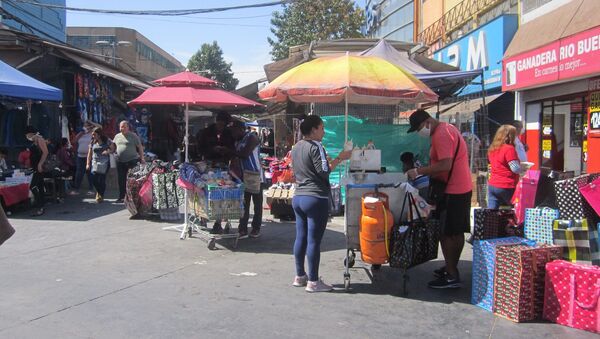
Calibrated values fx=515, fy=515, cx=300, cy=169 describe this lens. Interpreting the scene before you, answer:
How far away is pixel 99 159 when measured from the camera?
1111cm

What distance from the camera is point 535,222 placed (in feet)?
16.2

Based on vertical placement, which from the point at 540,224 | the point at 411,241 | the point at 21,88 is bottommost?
the point at 411,241

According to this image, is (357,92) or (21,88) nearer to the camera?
(357,92)

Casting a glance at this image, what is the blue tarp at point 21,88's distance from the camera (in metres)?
9.51

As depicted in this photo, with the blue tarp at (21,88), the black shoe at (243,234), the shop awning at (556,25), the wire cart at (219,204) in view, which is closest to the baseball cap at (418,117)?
the wire cart at (219,204)

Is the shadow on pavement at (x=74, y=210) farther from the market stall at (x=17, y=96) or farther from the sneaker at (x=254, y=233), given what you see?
the sneaker at (x=254, y=233)

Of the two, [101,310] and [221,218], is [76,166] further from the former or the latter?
[101,310]

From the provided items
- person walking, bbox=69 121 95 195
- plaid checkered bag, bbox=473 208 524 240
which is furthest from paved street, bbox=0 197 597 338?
person walking, bbox=69 121 95 195

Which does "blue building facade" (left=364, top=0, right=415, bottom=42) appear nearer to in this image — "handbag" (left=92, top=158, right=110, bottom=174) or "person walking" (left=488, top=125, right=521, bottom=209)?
"handbag" (left=92, top=158, right=110, bottom=174)

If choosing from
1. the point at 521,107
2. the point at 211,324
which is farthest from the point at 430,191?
the point at 521,107

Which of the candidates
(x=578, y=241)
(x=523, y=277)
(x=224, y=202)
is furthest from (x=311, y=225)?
(x=578, y=241)

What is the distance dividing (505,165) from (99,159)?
27.2ft

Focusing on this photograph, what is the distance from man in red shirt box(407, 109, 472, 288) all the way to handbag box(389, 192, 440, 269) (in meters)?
0.18

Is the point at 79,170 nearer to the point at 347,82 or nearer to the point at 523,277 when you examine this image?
the point at 347,82
